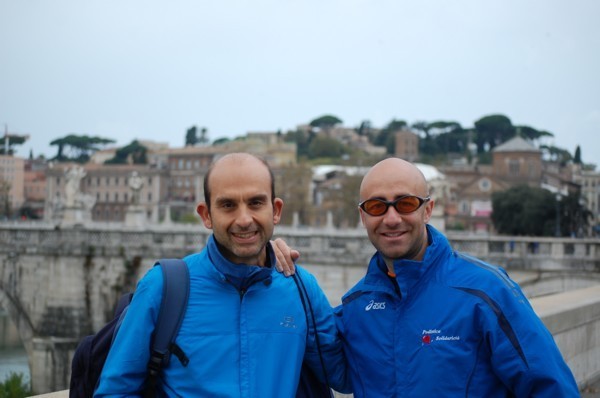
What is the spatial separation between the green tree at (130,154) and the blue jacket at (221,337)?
506 ft

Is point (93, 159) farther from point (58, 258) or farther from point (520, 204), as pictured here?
point (58, 258)

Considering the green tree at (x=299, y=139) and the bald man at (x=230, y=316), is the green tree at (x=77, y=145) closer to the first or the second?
the green tree at (x=299, y=139)

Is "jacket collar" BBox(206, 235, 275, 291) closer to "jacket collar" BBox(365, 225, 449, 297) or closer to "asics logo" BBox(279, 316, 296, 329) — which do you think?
"asics logo" BBox(279, 316, 296, 329)

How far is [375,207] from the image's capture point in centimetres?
355

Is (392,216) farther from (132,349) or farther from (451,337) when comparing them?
(132,349)

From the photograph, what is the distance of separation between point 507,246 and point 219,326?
21780mm

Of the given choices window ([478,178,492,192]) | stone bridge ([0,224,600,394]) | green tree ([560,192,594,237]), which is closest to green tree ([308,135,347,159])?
window ([478,178,492,192])

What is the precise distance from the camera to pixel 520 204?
75.5 meters

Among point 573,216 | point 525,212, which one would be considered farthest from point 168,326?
point 525,212

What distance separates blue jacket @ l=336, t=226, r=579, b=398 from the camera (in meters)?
3.20

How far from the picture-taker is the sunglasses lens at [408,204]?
139 inches

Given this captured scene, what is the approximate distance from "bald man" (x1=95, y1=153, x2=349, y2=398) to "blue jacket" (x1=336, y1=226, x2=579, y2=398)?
322mm

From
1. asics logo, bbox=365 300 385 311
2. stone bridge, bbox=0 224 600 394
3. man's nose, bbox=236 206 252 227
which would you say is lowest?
stone bridge, bbox=0 224 600 394

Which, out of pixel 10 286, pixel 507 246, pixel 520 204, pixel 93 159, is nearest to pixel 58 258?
pixel 10 286
